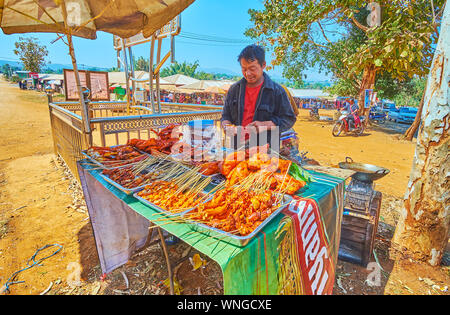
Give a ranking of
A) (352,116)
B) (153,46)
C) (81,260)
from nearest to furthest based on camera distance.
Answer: (81,260), (153,46), (352,116)

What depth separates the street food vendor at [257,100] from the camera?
228cm

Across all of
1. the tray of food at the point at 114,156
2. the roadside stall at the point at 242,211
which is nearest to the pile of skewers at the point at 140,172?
the roadside stall at the point at 242,211

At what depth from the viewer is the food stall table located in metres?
1.15

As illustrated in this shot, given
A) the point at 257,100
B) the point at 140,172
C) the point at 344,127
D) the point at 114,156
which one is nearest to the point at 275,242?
the point at 140,172

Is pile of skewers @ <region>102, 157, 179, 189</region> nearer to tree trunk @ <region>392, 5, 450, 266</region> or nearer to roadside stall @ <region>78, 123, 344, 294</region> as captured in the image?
roadside stall @ <region>78, 123, 344, 294</region>

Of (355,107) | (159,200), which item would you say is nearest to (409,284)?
(159,200)

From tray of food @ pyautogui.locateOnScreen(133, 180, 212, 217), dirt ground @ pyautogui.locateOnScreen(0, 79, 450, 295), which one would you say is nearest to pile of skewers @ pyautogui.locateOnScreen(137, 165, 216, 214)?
tray of food @ pyautogui.locateOnScreen(133, 180, 212, 217)

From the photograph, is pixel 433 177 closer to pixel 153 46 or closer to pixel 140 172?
pixel 140 172

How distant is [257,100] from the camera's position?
250cm

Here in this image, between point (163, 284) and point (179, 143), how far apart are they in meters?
1.58

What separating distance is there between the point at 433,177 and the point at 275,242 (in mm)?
2570
